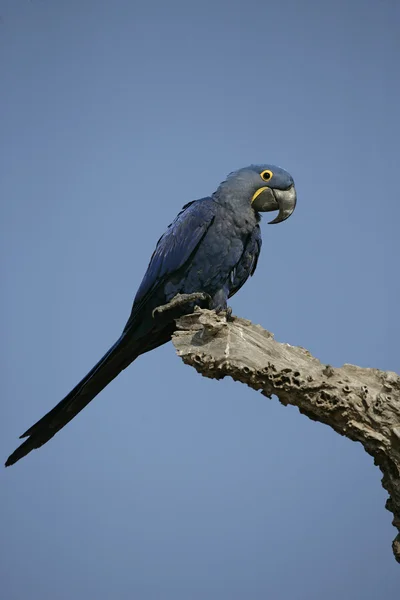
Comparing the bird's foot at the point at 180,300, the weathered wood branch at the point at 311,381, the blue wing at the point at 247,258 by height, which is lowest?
the weathered wood branch at the point at 311,381

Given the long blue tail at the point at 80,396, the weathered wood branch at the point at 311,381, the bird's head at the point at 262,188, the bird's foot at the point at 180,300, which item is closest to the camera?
the weathered wood branch at the point at 311,381

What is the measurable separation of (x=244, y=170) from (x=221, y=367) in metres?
1.63

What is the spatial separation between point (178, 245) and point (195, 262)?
0.16 metres

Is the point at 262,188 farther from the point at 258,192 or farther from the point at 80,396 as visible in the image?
the point at 80,396

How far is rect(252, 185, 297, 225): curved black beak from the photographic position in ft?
14.3

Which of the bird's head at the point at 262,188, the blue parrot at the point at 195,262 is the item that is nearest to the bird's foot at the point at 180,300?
the blue parrot at the point at 195,262

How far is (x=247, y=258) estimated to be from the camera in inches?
173

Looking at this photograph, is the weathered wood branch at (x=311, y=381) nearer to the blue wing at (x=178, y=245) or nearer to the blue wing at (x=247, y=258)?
the blue wing at (x=178, y=245)

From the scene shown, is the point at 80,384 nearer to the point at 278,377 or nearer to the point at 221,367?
the point at 221,367

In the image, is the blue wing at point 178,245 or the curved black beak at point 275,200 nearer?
the blue wing at point 178,245

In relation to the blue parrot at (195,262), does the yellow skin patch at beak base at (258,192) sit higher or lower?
higher

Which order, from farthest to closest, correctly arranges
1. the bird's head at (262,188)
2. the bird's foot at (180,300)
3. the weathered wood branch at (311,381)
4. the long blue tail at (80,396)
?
the bird's head at (262,188), the bird's foot at (180,300), the long blue tail at (80,396), the weathered wood branch at (311,381)

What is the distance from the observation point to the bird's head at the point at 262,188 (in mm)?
4293

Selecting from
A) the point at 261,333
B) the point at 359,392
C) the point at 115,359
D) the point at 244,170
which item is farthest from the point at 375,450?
the point at 244,170
